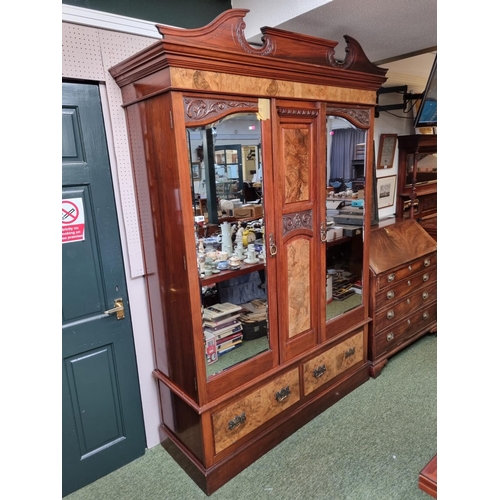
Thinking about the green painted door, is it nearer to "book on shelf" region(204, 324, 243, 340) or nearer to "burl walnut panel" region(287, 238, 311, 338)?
"book on shelf" region(204, 324, 243, 340)

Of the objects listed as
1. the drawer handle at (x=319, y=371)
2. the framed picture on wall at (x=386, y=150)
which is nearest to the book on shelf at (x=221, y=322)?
the drawer handle at (x=319, y=371)

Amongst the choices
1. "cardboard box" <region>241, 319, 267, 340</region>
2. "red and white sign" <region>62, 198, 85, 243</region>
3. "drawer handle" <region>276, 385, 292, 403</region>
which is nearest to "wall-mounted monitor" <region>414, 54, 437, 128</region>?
"cardboard box" <region>241, 319, 267, 340</region>

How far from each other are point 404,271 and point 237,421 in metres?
1.78

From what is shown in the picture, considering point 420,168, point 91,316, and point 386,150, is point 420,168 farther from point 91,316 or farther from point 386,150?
point 91,316

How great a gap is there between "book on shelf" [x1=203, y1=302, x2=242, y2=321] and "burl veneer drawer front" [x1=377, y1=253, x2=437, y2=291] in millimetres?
1264

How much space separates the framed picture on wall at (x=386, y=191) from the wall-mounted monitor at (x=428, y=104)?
0.57 m

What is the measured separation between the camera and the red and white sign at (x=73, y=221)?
6.04 feet

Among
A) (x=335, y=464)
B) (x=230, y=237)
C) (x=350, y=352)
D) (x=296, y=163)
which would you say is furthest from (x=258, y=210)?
(x=335, y=464)

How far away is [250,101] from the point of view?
1.83 meters

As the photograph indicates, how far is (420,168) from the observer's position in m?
3.81

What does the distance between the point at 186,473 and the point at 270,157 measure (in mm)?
1795

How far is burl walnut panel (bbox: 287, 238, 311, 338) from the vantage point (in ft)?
7.20
